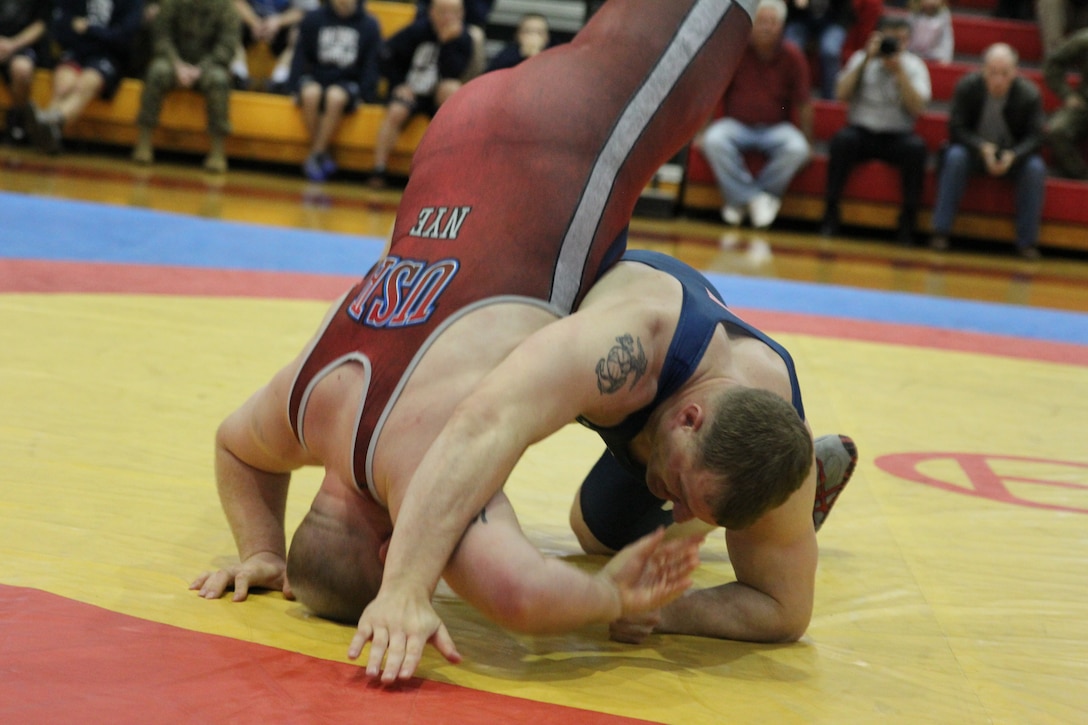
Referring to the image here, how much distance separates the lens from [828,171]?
319 inches

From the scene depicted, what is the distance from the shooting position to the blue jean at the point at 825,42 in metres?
8.81

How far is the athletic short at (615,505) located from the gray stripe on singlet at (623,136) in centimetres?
53

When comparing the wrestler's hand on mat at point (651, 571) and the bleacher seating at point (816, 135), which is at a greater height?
the wrestler's hand on mat at point (651, 571)

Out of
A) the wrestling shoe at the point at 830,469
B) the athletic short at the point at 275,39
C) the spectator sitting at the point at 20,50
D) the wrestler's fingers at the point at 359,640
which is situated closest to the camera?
the wrestler's fingers at the point at 359,640

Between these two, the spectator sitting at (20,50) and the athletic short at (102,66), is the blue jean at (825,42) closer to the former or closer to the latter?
the athletic short at (102,66)

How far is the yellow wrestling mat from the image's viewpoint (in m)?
1.96

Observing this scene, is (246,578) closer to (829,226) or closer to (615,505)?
(615,505)

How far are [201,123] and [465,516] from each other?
7.57 metres

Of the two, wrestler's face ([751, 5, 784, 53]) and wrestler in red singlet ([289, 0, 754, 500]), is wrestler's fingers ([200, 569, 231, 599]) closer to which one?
wrestler in red singlet ([289, 0, 754, 500])

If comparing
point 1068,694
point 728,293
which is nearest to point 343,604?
point 1068,694

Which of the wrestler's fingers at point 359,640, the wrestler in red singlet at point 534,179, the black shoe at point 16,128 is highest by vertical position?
the wrestler in red singlet at point 534,179

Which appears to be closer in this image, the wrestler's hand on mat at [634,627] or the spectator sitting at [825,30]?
the wrestler's hand on mat at [634,627]

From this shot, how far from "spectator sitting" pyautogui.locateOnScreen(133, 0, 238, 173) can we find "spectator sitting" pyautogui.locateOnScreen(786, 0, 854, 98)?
4139 mm

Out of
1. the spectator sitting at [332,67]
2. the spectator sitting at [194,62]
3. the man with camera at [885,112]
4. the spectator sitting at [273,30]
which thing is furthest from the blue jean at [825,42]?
the spectator sitting at [194,62]
